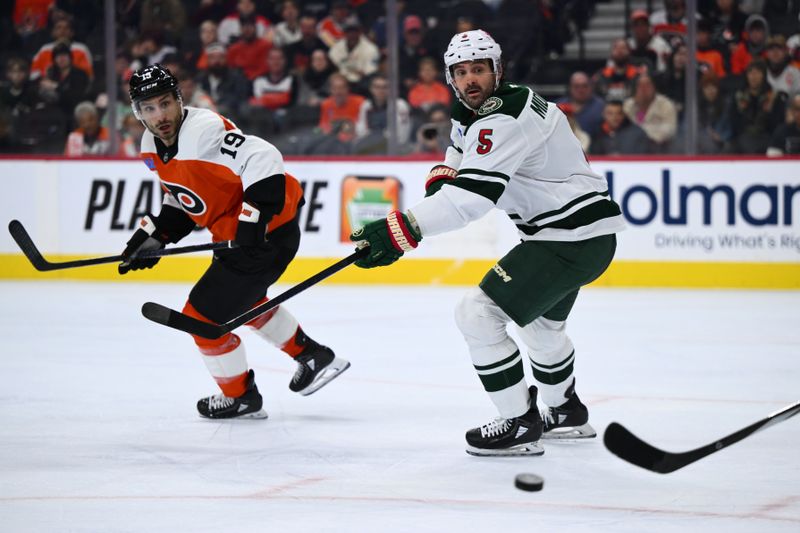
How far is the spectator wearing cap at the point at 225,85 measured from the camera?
29.1ft

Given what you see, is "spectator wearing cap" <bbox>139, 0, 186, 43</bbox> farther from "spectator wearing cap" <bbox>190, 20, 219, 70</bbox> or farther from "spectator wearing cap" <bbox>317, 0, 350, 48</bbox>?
"spectator wearing cap" <bbox>317, 0, 350, 48</bbox>

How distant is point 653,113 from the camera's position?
8.08m

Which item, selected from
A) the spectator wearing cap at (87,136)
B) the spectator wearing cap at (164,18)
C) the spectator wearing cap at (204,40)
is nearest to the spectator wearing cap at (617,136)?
the spectator wearing cap at (204,40)

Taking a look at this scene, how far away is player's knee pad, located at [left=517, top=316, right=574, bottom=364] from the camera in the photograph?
12.4ft

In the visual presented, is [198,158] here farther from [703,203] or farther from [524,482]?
[703,203]

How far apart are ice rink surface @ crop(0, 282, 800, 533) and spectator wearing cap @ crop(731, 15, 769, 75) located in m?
1.86

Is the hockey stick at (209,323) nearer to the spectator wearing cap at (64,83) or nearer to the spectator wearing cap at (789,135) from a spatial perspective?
the spectator wearing cap at (789,135)

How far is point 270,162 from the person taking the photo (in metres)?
4.00

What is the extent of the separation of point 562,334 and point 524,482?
2.90 feet

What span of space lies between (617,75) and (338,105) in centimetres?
195

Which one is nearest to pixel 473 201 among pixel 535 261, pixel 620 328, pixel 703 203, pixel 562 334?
pixel 535 261

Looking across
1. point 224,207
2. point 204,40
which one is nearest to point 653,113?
point 204,40

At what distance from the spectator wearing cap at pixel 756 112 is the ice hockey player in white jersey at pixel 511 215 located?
453cm

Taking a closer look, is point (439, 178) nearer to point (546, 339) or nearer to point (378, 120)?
point (546, 339)
